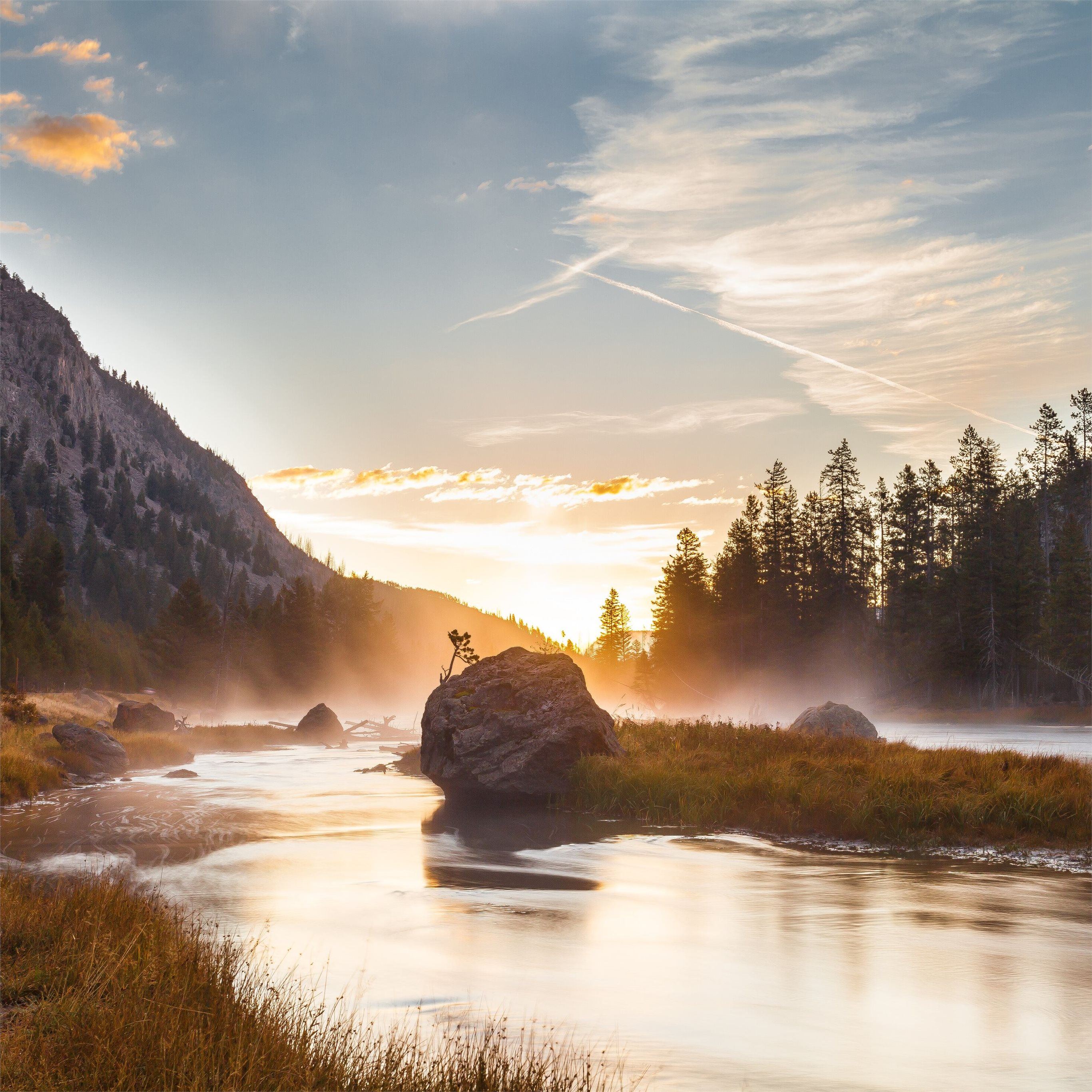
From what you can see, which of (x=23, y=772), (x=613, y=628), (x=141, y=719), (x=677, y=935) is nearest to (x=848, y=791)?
(x=677, y=935)

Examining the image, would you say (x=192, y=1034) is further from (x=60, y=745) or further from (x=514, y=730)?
(x=60, y=745)

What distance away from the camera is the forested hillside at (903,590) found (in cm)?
7088

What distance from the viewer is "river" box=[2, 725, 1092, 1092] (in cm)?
777

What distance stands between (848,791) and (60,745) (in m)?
26.1

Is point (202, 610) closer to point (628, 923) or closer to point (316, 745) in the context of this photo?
point (316, 745)

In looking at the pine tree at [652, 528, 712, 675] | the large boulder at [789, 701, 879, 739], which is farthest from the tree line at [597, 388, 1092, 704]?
the large boulder at [789, 701, 879, 739]

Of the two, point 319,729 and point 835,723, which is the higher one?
point 835,723

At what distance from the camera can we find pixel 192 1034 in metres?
5.56

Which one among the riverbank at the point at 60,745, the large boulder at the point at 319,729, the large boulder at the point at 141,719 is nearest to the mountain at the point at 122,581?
the large boulder at the point at 319,729

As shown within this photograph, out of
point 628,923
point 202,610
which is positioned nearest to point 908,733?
point 628,923

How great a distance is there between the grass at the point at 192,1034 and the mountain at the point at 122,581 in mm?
62203

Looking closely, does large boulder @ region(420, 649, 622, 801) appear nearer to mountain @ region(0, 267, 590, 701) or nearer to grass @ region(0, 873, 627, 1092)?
grass @ region(0, 873, 627, 1092)

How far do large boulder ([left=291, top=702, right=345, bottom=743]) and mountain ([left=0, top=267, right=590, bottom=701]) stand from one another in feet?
50.9

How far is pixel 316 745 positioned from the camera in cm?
5912
